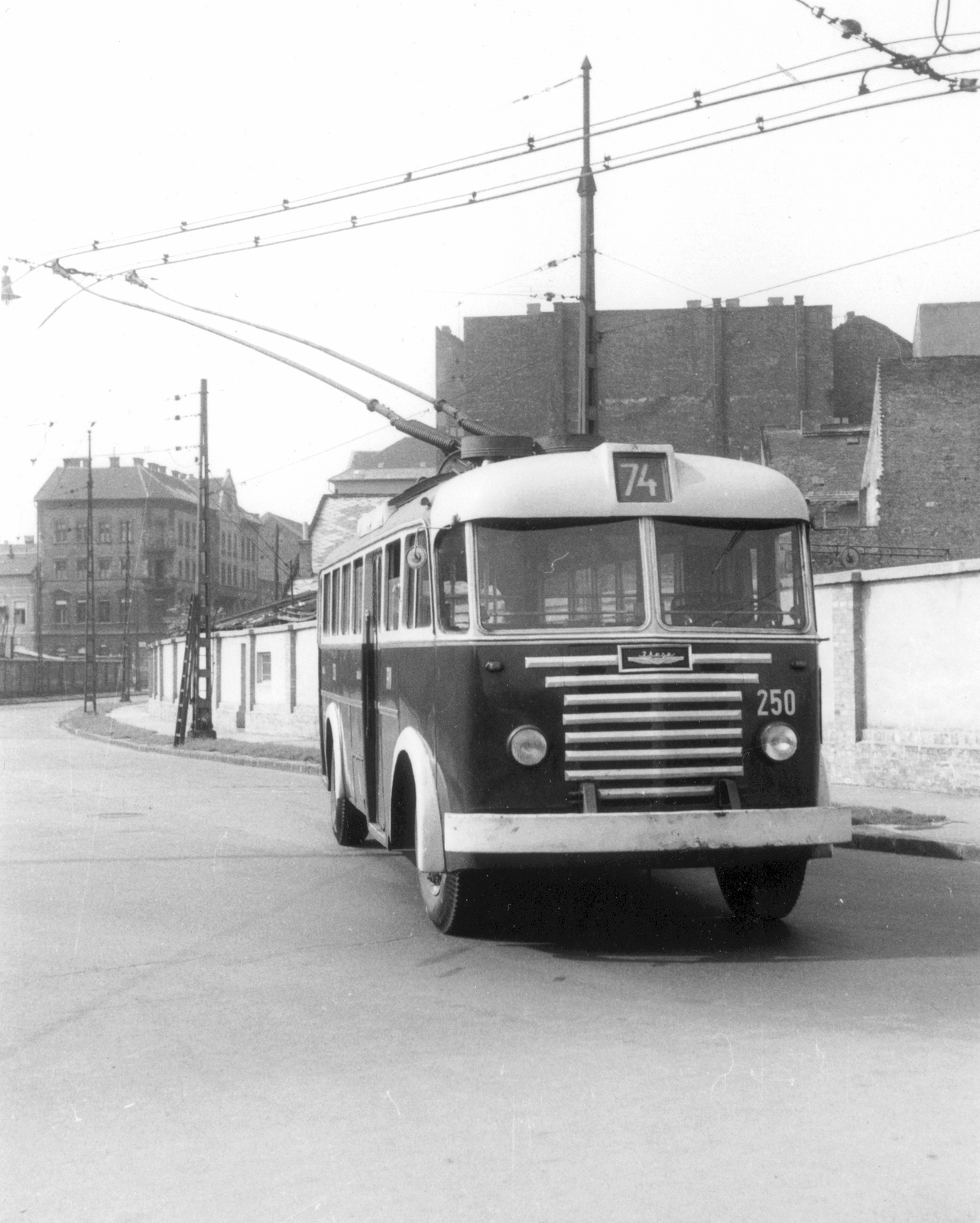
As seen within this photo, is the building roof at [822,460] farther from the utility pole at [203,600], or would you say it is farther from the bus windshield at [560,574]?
the bus windshield at [560,574]

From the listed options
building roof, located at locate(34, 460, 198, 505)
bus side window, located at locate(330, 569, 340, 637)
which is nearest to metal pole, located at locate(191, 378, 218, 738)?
bus side window, located at locate(330, 569, 340, 637)

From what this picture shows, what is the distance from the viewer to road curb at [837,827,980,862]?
461 inches

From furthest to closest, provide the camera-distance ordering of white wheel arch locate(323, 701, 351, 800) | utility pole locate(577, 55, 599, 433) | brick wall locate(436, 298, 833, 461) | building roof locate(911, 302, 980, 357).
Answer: brick wall locate(436, 298, 833, 461) < building roof locate(911, 302, 980, 357) < utility pole locate(577, 55, 599, 433) < white wheel arch locate(323, 701, 351, 800)

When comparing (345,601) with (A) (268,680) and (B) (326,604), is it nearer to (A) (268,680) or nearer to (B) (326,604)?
(B) (326,604)

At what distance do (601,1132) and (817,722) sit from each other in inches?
149

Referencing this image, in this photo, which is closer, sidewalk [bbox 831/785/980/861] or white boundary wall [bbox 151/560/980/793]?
sidewalk [bbox 831/785/980/861]

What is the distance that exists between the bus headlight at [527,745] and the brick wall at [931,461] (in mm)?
31321

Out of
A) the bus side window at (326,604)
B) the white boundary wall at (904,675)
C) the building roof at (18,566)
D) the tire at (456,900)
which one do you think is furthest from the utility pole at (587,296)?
the building roof at (18,566)

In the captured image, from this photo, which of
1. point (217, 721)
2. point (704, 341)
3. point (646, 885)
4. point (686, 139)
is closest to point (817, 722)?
point (646, 885)

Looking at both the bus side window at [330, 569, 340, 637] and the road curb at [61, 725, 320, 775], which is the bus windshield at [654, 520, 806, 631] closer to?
the bus side window at [330, 569, 340, 637]

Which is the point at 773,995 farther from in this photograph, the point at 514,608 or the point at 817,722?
the point at 514,608

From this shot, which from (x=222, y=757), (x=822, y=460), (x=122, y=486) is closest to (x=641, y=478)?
(x=222, y=757)

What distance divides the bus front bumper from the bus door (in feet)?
8.44

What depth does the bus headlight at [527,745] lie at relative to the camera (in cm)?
763
